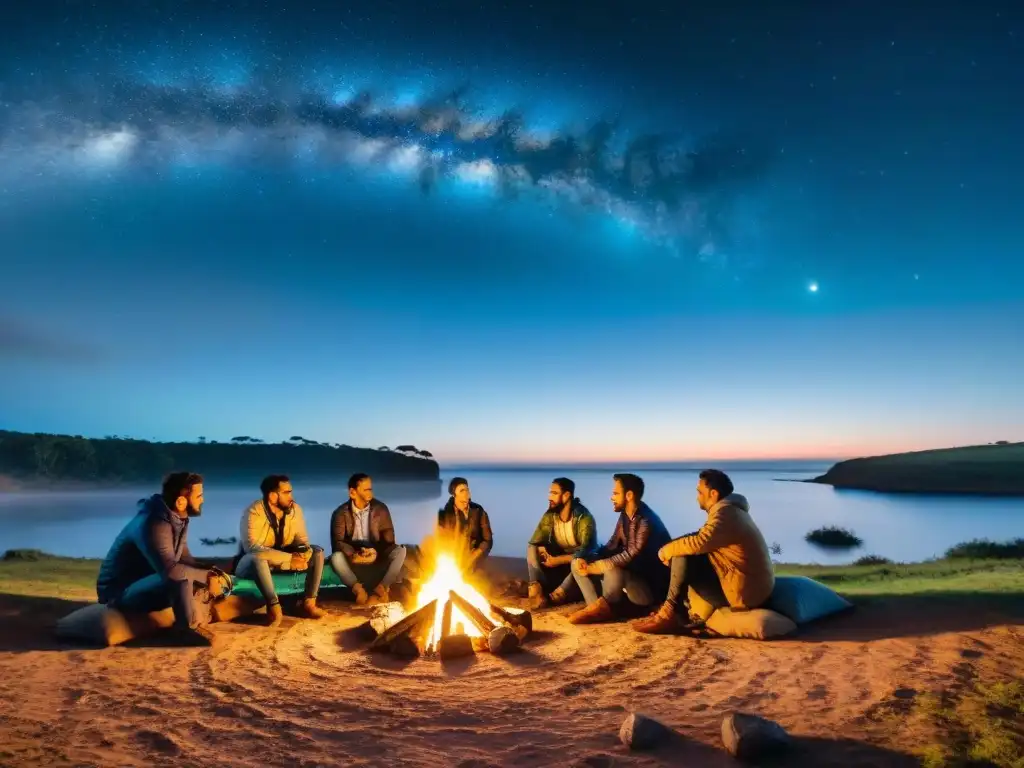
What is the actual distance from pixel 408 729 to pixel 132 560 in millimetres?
4083

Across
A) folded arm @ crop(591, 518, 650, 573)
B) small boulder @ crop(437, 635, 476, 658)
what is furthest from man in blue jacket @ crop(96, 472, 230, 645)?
folded arm @ crop(591, 518, 650, 573)

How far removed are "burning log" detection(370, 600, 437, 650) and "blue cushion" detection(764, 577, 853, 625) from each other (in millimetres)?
3737

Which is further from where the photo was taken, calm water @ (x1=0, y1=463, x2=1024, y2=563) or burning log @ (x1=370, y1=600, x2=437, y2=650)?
calm water @ (x1=0, y1=463, x2=1024, y2=563)

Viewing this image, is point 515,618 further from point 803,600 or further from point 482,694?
point 803,600

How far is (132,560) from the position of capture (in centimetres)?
700

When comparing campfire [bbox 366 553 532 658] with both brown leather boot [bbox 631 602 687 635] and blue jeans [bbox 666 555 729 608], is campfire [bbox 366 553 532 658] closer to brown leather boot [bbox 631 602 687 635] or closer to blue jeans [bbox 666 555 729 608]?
brown leather boot [bbox 631 602 687 635]

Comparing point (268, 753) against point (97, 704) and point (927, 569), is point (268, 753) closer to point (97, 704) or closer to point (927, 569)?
point (97, 704)

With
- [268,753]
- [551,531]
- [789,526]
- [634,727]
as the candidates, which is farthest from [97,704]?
[789,526]

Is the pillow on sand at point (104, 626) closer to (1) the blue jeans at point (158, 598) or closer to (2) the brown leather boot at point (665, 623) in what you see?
(1) the blue jeans at point (158, 598)

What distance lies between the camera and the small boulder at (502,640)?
22.1ft

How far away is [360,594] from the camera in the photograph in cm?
923

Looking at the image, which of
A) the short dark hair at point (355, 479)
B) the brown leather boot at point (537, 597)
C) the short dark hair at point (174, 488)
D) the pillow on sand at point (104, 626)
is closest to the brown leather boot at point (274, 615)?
the pillow on sand at point (104, 626)

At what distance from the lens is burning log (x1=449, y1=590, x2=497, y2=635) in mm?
7004

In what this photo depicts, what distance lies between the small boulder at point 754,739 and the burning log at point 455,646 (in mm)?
3092
